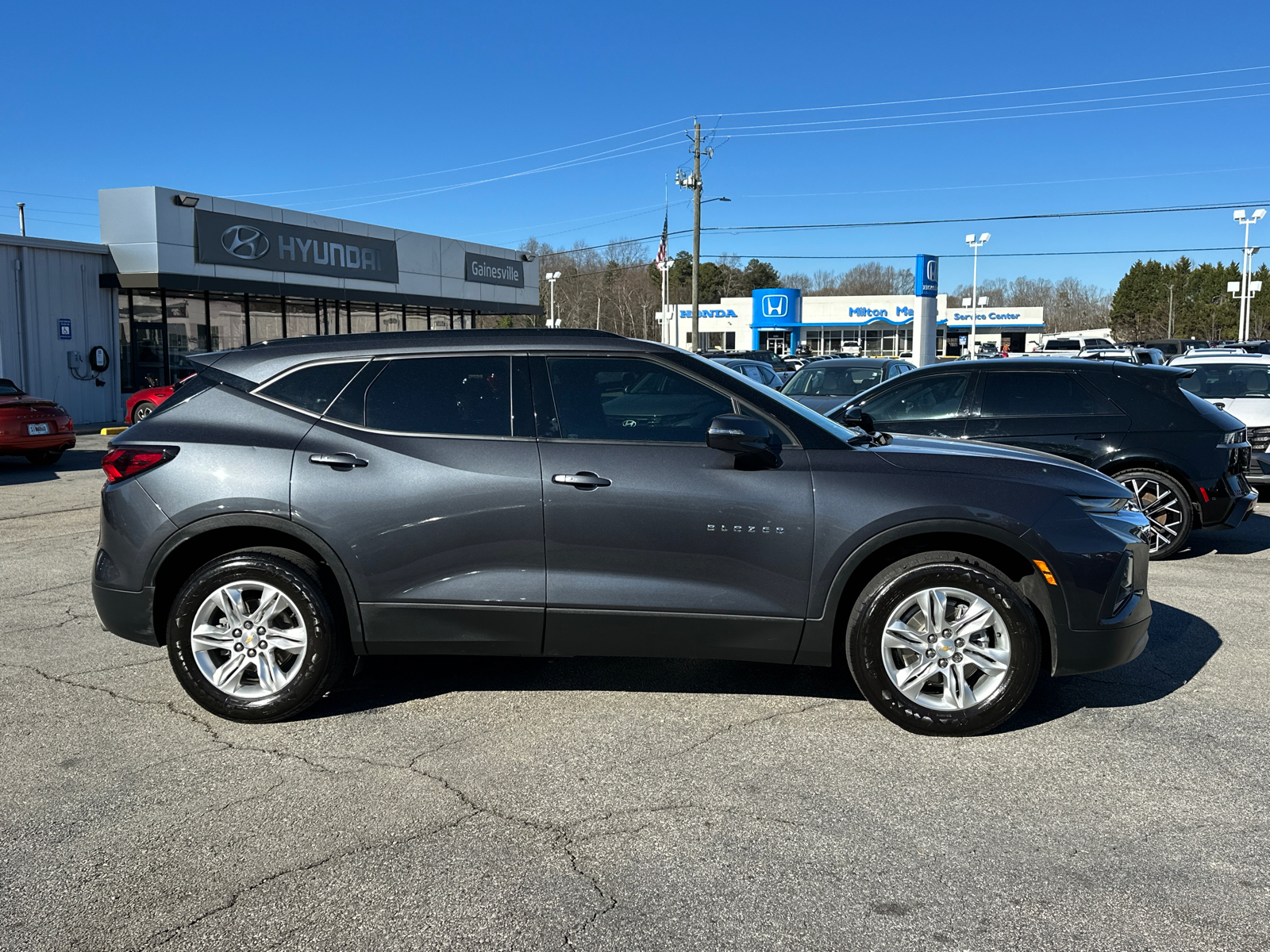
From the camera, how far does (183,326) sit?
2580 centimetres

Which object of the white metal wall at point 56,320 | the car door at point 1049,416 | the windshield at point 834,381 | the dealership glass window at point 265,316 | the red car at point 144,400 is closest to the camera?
the car door at point 1049,416

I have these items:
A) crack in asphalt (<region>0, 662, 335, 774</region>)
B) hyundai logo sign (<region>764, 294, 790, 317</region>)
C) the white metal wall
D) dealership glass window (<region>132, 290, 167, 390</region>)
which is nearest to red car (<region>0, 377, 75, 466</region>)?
the white metal wall

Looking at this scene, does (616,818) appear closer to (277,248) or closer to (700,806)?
(700,806)

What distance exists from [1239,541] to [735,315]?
7229 cm

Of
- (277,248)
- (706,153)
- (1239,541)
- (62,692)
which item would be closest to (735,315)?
(706,153)

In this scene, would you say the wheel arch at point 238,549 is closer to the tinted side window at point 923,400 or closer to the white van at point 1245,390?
the tinted side window at point 923,400

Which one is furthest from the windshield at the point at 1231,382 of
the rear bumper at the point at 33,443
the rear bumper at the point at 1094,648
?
the rear bumper at the point at 33,443

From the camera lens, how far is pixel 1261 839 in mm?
3541

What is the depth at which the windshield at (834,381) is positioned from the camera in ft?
50.7

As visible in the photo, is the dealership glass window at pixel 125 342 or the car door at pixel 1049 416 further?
the dealership glass window at pixel 125 342

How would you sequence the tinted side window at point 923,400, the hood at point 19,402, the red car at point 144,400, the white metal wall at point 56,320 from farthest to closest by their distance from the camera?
1. the white metal wall at point 56,320
2. the red car at point 144,400
3. the hood at point 19,402
4. the tinted side window at point 923,400

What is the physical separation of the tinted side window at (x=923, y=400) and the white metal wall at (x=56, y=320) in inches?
795

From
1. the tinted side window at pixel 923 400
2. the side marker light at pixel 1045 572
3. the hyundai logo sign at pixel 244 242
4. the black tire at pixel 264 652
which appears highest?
the hyundai logo sign at pixel 244 242

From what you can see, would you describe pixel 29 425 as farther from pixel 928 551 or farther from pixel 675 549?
pixel 928 551
